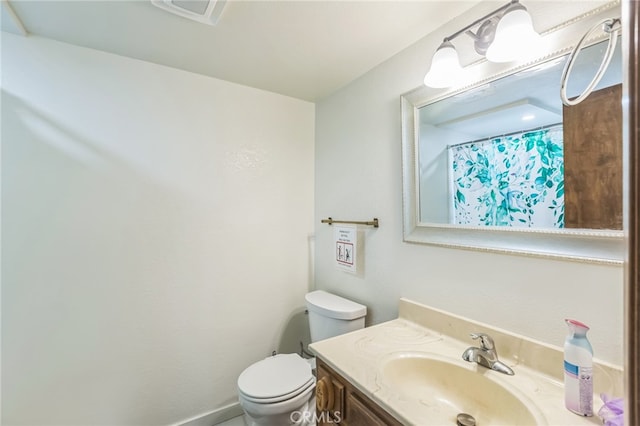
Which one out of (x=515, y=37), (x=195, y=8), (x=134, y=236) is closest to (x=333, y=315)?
(x=134, y=236)

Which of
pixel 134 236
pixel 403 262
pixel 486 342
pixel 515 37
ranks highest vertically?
pixel 515 37

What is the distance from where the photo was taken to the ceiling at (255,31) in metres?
1.12

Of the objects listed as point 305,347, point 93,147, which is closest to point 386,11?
point 93,147

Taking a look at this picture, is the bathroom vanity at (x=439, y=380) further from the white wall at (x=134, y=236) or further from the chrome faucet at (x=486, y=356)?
the white wall at (x=134, y=236)

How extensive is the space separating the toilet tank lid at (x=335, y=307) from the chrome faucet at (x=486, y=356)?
631 millimetres

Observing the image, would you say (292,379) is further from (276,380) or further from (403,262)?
(403,262)

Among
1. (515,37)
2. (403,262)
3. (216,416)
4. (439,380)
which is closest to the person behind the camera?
(515,37)

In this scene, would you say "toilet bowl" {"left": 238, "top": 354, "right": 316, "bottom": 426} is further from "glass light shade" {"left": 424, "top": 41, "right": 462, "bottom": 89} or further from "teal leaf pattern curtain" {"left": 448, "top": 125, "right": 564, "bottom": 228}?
"glass light shade" {"left": 424, "top": 41, "right": 462, "bottom": 89}

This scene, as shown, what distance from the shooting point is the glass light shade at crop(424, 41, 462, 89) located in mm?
1042

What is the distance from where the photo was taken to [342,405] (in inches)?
37.0

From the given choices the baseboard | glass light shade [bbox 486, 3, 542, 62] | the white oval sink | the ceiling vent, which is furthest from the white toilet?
the ceiling vent

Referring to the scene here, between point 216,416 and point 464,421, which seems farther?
point 216,416

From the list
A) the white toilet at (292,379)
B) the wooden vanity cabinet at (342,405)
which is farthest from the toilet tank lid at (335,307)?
the wooden vanity cabinet at (342,405)

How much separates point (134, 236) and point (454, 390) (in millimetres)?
1651
